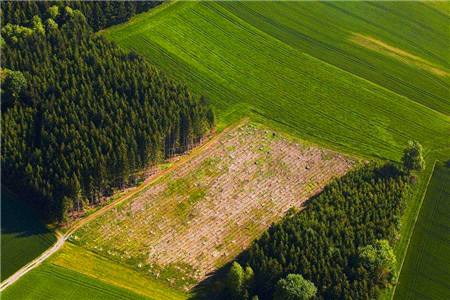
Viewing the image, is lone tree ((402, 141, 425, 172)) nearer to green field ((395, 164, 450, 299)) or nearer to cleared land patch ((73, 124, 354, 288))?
green field ((395, 164, 450, 299))

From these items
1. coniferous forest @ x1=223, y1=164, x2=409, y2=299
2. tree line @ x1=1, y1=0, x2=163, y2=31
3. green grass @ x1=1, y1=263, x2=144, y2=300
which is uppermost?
tree line @ x1=1, y1=0, x2=163, y2=31

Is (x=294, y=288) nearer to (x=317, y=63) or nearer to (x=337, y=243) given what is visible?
(x=337, y=243)

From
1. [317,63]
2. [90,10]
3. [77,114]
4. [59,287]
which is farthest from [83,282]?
[317,63]

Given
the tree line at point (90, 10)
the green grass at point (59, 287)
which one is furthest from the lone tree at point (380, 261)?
the tree line at point (90, 10)

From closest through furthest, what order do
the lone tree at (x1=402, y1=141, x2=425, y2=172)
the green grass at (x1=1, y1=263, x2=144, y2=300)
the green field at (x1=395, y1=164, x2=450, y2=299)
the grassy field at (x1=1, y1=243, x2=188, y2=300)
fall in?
the green grass at (x1=1, y1=263, x2=144, y2=300), the grassy field at (x1=1, y1=243, x2=188, y2=300), the green field at (x1=395, y1=164, x2=450, y2=299), the lone tree at (x1=402, y1=141, x2=425, y2=172)

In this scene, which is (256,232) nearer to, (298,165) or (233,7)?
(298,165)

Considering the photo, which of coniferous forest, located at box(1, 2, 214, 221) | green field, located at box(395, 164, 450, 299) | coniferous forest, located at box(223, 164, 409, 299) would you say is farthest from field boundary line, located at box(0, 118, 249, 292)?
green field, located at box(395, 164, 450, 299)
